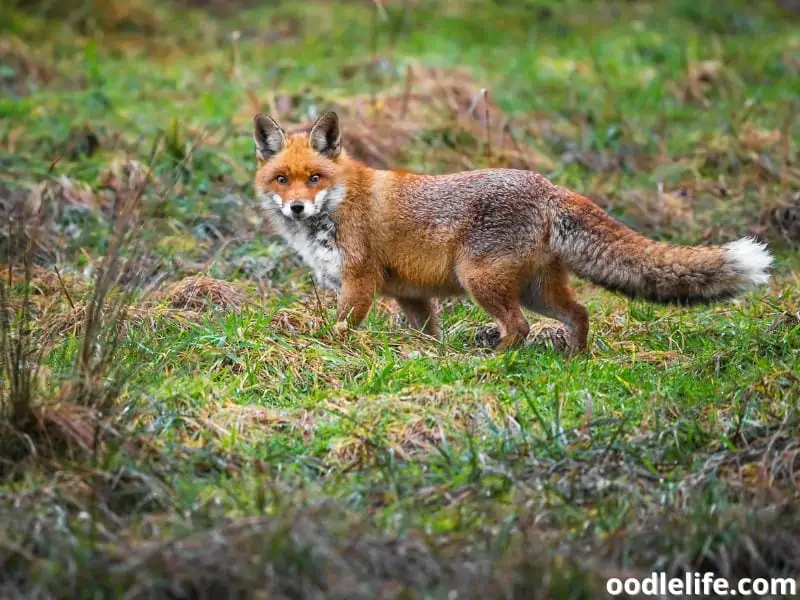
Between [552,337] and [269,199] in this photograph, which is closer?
[552,337]

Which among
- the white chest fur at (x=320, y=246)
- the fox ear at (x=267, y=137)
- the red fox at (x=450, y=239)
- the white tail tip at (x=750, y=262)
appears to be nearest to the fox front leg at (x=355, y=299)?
the red fox at (x=450, y=239)

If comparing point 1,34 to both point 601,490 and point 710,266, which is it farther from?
point 601,490

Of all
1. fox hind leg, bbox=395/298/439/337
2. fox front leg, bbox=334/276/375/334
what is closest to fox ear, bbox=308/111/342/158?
fox front leg, bbox=334/276/375/334

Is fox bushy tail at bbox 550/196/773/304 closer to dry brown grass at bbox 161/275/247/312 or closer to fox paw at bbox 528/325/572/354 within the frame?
fox paw at bbox 528/325/572/354

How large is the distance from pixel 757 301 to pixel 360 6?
11.9 metres

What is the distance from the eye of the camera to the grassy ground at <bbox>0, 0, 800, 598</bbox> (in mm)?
4426

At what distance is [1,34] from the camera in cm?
1498

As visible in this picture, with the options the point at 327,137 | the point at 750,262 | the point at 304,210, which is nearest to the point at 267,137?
the point at 327,137

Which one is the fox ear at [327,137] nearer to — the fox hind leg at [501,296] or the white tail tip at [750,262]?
the fox hind leg at [501,296]

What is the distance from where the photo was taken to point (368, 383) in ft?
20.9

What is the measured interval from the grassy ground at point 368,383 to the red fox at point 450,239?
0.30 meters

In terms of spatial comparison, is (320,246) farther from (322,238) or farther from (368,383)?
(368,383)

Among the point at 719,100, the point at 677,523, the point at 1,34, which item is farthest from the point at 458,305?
the point at 1,34

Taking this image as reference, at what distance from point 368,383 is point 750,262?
227 cm
